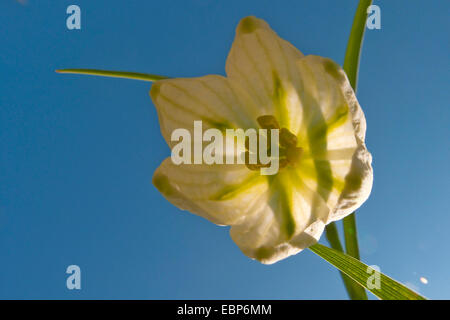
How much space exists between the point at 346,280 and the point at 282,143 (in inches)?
11.7

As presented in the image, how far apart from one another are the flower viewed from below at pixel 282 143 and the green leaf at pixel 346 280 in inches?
1.8

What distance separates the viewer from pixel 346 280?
699 millimetres

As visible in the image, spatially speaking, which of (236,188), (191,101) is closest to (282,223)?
(236,188)

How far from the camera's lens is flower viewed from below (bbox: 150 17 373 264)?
2.12 feet

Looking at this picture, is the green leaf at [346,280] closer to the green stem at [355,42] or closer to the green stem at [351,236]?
the green stem at [351,236]

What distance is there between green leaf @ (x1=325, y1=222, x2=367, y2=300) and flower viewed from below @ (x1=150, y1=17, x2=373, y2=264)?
1.8 inches

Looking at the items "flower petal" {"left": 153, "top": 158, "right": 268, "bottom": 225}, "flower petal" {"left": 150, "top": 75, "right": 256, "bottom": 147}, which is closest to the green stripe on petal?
"flower petal" {"left": 153, "top": 158, "right": 268, "bottom": 225}

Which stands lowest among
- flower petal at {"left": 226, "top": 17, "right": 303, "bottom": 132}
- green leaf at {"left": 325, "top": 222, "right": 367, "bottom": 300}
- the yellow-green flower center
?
green leaf at {"left": 325, "top": 222, "right": 367, "bottom": 300}

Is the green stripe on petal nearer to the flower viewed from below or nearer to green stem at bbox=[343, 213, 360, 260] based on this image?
the flower viewed from below

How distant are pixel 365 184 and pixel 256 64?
284 millimetres

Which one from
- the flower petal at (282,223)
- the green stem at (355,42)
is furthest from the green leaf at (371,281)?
the green stem at (355,42)

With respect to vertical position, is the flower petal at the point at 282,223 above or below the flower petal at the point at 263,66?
below

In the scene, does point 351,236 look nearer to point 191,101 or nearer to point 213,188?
point 213,188

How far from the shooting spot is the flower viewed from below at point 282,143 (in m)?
0.65
